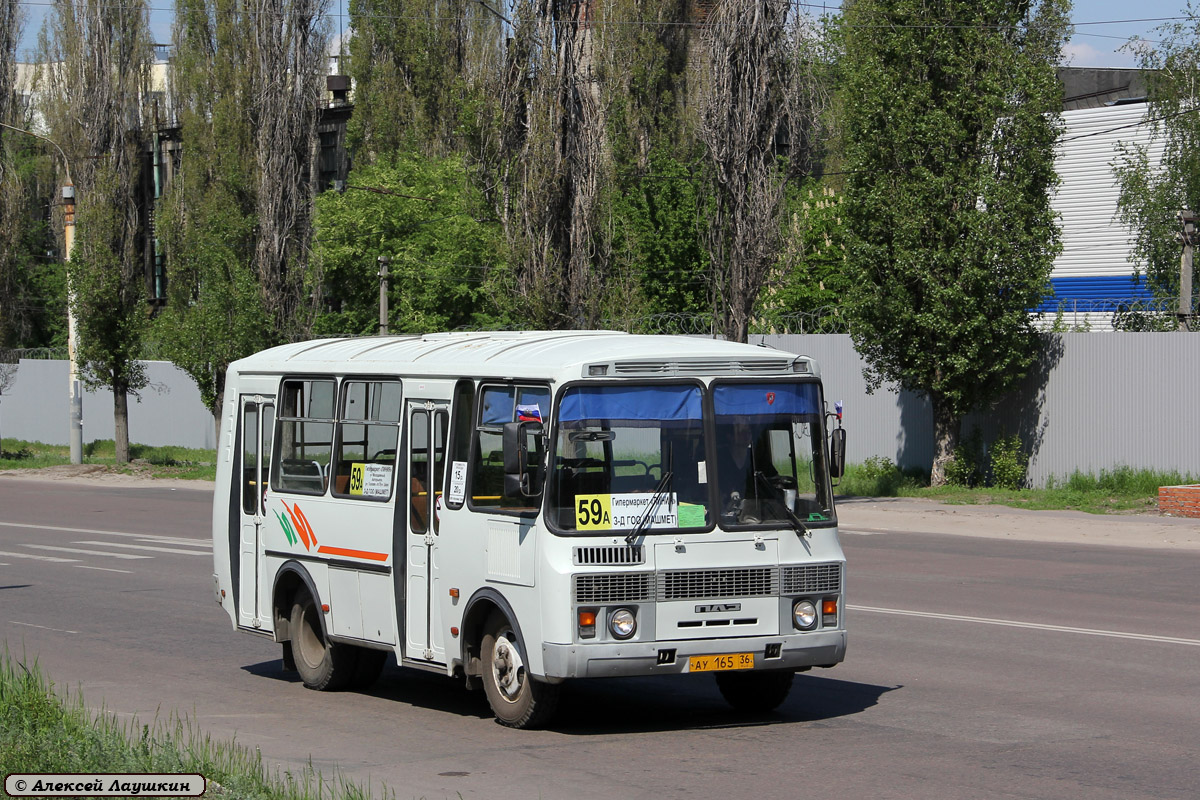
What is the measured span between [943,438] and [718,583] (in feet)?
67.8

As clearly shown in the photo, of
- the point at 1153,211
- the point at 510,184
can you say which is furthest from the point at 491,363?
the point at 1153,211

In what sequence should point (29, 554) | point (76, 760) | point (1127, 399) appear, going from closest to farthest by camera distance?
point (76, 760)
point (29, 554)
point (1127, 399)

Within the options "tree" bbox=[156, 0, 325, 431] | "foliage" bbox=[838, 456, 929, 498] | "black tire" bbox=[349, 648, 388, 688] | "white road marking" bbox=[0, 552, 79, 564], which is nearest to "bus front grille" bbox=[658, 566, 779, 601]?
"black tire" bbox=[349, 648, 388, 688]

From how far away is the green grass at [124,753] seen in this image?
6.96 metres

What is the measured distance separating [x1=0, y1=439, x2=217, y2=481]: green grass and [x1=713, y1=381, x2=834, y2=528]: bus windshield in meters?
29.4

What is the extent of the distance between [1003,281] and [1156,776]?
20.3 m

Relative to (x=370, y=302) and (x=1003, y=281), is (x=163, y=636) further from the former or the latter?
(x=370, y=302)

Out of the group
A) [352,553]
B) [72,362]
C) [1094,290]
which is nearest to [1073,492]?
[1094,290]

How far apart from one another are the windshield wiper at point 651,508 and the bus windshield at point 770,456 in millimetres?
324

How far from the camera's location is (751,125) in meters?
28.6

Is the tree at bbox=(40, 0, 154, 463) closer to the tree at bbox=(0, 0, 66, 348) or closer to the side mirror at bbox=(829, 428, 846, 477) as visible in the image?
the tree at bbox=(0, 0, 66, 348)

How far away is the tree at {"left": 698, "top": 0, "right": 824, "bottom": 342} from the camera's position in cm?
2841

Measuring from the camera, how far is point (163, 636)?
1360 cm

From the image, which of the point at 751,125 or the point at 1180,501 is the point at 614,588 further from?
the point at 751,125
